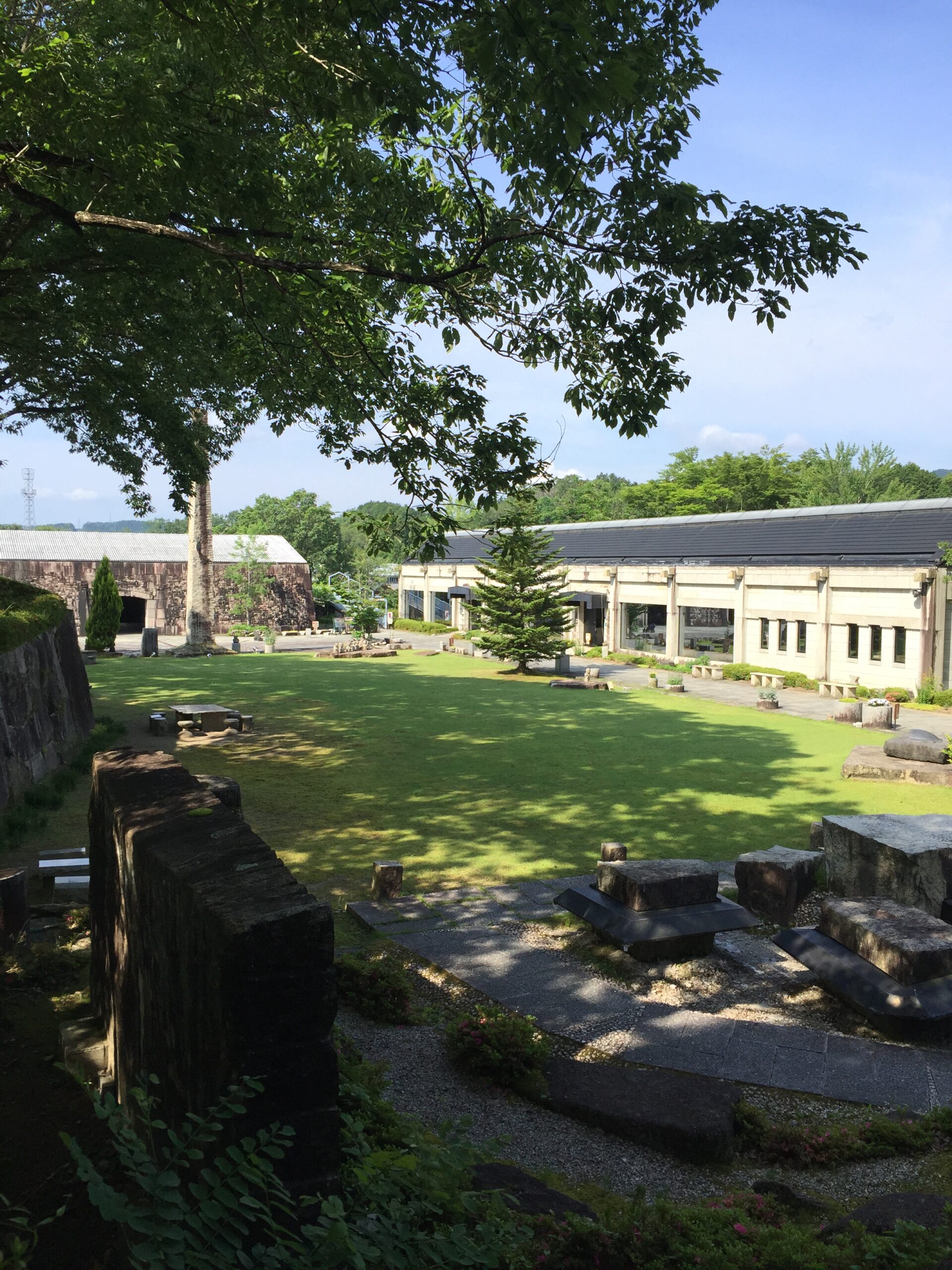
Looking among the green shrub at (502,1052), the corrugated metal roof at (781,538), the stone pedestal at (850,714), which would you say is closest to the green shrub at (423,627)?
the corrugated metal roof at (781,538)

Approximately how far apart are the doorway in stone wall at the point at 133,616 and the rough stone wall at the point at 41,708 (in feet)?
101

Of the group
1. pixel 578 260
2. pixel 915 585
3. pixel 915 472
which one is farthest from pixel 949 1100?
pixel 915 472

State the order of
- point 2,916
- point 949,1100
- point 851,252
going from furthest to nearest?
point 851,252, point 2,916, point 949,1100

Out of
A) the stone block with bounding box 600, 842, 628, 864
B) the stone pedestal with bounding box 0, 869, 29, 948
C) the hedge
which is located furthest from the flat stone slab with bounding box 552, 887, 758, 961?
the hedge

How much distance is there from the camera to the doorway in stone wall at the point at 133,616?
1865 inches

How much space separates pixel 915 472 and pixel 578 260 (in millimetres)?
66264

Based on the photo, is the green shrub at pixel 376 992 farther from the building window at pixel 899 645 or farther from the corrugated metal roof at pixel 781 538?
the building window at pixel 899 645

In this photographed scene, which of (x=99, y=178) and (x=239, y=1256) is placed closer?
(x=239, y=1256)

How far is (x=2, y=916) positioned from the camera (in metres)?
7.17

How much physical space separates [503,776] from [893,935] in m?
8.57

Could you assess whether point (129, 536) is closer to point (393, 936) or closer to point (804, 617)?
point (804, 617)

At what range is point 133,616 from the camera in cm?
4828

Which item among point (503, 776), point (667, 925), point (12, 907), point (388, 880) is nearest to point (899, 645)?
point (503, 776)

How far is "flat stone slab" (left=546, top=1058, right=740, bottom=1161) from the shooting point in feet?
16.4
